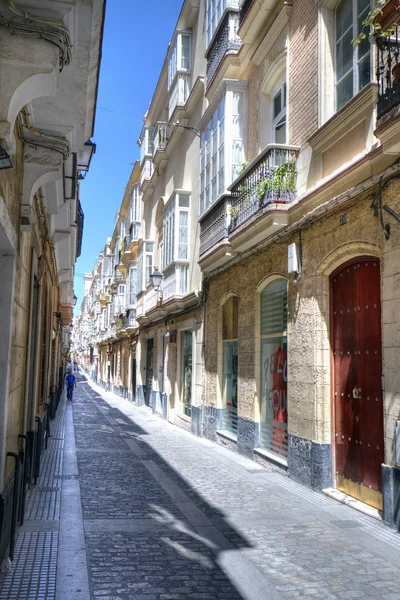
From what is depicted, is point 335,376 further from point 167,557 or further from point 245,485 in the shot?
point 167,557

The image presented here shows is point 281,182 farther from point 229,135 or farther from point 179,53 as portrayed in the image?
point 179,53

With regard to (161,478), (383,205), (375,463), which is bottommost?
(161,478)

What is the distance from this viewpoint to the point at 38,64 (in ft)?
13.1

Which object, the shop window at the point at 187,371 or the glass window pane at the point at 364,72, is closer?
the glass window pane at the point at 364,72

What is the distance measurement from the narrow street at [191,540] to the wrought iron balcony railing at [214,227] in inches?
200

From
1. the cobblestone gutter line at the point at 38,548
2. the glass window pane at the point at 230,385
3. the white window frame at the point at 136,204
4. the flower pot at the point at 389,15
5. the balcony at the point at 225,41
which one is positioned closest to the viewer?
the cobblestone gutter line at the point at 38,548

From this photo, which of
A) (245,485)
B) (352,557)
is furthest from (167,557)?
(245,485)

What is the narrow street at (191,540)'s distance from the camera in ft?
15.7

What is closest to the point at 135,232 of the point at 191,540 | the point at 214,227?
the point at 214,227

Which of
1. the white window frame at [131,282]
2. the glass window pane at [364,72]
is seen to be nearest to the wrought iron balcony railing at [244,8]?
the glass window pane at [364,72]

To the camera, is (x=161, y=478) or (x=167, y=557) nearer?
(x=167, y=557)

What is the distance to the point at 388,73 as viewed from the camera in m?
6.29

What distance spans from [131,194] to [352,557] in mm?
27476

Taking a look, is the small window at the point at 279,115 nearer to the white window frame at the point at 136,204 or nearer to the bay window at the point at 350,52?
the bay window at the point at 350,52
